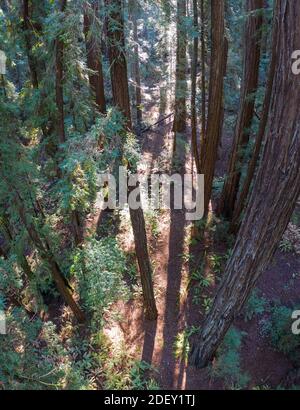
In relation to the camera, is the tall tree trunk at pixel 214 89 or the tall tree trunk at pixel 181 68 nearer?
the tall tree trunk at pixel 214 89

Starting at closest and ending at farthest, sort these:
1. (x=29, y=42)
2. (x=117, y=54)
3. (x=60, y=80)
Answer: (x=117, y=54), (x=60, y=80), (x=29, y=42)

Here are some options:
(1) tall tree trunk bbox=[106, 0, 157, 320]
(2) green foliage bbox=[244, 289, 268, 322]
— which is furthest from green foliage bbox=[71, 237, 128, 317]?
(2) green foliage bbox=[244, 289, 268, 322]

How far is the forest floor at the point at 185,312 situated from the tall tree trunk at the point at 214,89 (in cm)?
190

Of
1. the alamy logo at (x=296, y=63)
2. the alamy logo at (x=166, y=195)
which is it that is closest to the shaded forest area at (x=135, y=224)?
the alamy logo at (x=296, y=63)

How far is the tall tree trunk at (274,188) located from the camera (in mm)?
4301

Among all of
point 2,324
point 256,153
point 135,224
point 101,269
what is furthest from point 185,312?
point 2,324

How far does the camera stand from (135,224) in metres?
7.60

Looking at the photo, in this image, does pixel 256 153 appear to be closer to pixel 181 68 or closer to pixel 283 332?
pixel 283 332

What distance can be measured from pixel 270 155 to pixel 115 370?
6.68m

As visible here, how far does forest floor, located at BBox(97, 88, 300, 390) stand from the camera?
8.54 m

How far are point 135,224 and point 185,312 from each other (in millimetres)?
3506

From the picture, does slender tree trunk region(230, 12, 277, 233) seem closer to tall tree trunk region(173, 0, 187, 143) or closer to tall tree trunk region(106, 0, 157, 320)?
tall tree trunk region(106, 0, 157, 320)

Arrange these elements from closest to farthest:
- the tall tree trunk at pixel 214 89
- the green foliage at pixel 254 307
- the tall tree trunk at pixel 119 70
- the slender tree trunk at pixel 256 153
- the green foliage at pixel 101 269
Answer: the tall tree trunk at pixel 119 70, the slender tree trunk at pixel 256 153, the tall tree trunk at pixel 214 89, the green foliage at pixel 101 269, the green foliage at pixel 254 307

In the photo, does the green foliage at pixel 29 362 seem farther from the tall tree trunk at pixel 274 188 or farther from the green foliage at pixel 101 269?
the tall tree trunk at pixel 274 188
